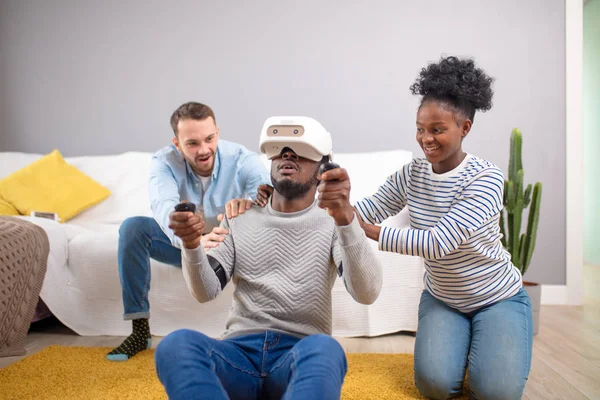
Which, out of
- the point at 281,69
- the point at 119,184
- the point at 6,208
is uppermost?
the point at 281,69

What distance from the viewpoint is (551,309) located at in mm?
3141

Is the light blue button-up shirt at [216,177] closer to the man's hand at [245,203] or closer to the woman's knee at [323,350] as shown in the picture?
the man's hand at [245,203]

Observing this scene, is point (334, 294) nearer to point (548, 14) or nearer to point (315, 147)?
point (315, 147)

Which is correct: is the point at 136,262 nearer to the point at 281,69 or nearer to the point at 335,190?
the point at 335,190

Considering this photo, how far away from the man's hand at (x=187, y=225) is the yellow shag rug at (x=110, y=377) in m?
0.68

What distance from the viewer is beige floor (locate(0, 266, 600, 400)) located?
69.3 inches

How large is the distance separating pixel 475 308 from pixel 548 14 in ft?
7.64

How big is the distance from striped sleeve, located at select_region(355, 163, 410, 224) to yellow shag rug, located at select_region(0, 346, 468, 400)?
1.74 ft

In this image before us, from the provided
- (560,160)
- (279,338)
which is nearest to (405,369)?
(279,338)

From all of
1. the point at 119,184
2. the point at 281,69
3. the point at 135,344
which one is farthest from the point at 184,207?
the point at 281,69

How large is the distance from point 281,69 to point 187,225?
2.39 metres

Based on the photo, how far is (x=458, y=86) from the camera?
1591 mm

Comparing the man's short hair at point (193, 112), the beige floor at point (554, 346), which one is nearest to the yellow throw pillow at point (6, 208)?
the beige floor at point (554, 346)

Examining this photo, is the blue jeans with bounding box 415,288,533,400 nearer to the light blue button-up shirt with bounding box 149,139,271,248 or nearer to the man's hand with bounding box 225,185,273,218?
the man's hand with bounding box 225,185,273,218
